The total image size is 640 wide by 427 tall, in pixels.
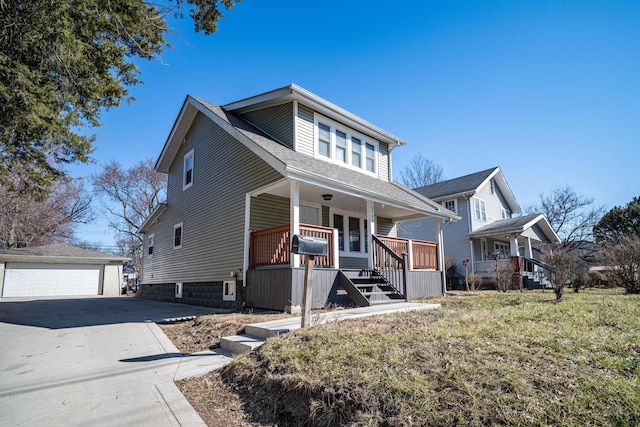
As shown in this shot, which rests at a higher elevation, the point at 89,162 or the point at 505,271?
the point at 89,162

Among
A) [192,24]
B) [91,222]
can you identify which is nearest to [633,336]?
[192,24]

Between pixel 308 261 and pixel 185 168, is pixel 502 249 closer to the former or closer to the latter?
pixel 185 168

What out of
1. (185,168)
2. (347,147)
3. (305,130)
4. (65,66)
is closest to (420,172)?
(347,147)

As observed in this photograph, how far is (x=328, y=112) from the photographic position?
11.4 meters

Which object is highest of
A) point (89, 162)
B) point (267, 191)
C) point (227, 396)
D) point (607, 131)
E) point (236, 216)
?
point (607, 131)

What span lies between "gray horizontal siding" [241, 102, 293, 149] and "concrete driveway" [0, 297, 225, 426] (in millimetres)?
6486

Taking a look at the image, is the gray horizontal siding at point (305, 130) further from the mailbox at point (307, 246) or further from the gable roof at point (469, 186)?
the gable roof at point (469, 186)

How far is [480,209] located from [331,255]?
54.9 ft

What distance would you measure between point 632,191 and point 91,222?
47952 millimetres

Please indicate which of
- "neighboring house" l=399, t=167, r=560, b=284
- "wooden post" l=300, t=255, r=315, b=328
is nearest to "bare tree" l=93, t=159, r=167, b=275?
"neighboring house" l=399, t=167, r=560, b=284

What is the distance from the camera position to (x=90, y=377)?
4.18 m

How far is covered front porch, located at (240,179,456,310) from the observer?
26.9 ft

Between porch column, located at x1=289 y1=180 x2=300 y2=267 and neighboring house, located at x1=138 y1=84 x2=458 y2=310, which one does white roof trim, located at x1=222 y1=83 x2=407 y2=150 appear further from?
porch column, located at x1=289 y1=180 x2=300 y2=267

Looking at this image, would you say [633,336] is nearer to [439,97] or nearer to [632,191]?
[439,97]
